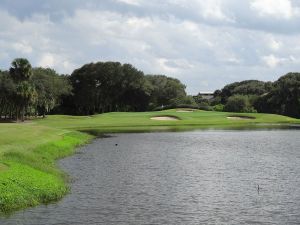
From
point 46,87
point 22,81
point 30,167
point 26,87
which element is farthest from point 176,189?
point 46,87

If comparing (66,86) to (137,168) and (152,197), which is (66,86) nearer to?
(137,168)

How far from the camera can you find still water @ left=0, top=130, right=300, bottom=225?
25.8 metres

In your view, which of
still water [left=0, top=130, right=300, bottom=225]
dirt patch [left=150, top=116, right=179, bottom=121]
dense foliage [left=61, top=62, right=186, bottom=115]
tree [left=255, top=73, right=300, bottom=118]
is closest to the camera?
still water [left=0, top=130, right=300, bottom=225]

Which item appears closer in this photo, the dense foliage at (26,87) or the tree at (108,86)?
the dense foliage at (26,87)

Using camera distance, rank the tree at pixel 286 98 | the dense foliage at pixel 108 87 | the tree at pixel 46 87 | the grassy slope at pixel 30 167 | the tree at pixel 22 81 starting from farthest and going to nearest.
→ 1. the dense foliage at pixel 108 87
2. the tree at pixel 286 98
3. the tree at pixel 46 87
4. the tree at pixel 22 81
5. the grassy slope at pixel 30 167

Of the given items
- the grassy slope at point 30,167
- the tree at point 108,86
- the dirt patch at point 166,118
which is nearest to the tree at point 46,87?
the tree at point 108,86

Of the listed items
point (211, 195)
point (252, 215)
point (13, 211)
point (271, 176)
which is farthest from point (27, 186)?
point (271, 176)

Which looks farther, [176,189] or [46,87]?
[46,87]

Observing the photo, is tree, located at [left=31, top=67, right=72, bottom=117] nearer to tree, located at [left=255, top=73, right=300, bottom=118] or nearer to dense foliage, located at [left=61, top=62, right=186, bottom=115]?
dense foliage, located at [left=61, top=62, right=186, bottom=115]

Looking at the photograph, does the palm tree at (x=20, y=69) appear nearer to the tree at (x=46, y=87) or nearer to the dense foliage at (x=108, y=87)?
the tree at (x=46, y=87)

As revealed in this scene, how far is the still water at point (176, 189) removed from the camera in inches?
1014

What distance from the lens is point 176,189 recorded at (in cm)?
3366

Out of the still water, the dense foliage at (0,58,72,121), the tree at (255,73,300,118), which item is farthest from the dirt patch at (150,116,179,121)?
the still water

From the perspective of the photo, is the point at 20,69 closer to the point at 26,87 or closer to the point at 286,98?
the point at 26,87
